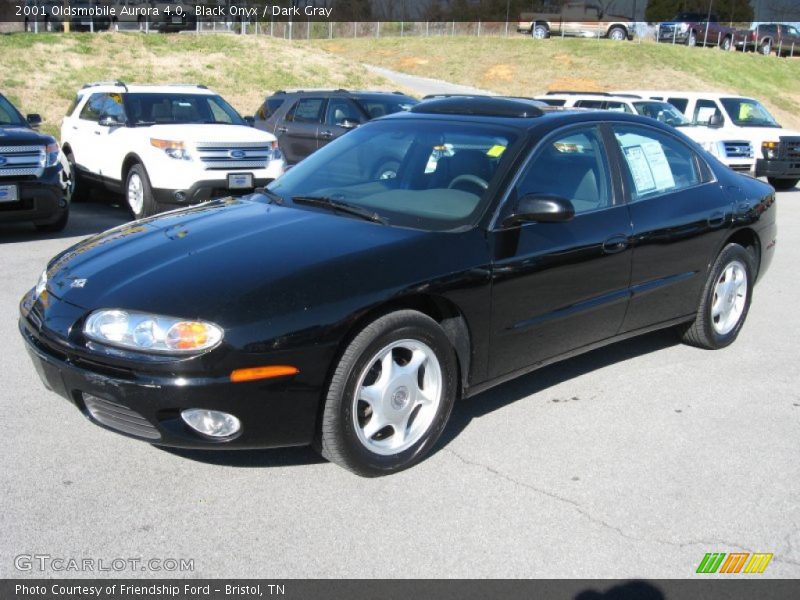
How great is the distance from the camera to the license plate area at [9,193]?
8.78 metres

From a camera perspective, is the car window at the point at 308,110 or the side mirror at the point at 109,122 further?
the car window at the point at 308,110

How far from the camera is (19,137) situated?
896 cm

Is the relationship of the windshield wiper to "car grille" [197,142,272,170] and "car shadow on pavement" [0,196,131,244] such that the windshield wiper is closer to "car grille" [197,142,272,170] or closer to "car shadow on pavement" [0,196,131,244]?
"car shadow on pavement" [0,196,131,244]

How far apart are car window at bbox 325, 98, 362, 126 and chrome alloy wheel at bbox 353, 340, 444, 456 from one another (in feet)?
36.2

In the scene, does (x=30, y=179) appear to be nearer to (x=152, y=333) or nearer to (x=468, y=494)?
(x=152, y=333)

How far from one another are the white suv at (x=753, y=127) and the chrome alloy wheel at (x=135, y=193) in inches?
422

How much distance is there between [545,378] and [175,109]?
7991 millimetres

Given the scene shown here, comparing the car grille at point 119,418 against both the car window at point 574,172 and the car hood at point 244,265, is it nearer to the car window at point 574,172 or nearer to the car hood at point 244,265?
the car hood at point 244,265

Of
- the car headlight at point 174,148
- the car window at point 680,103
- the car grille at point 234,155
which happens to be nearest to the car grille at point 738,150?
the car window at point 680,103

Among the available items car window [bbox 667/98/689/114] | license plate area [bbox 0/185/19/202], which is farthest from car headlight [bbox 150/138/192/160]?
car window [bbox 667/98/689/114]

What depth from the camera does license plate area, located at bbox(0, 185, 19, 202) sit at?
8.78 m

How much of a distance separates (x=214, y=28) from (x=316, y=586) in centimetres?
4066

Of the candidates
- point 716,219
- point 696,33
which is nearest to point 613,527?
point 716,219

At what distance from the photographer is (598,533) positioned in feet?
11.3
